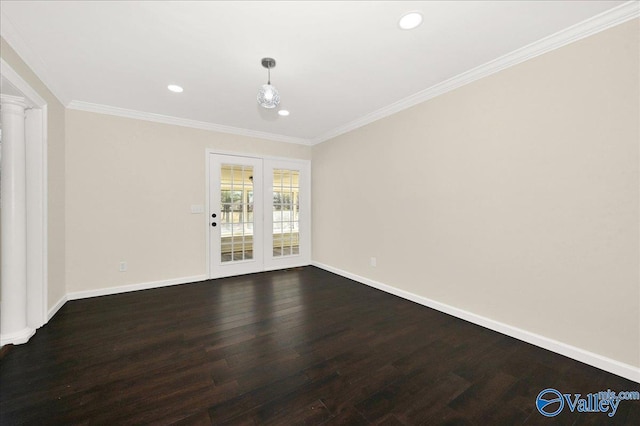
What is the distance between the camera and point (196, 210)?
4.11 metres

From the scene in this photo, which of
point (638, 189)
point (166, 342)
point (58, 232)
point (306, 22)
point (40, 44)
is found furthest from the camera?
Result: point (58, 232)

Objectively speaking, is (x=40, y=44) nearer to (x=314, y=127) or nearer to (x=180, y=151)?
(x=180, y=151)

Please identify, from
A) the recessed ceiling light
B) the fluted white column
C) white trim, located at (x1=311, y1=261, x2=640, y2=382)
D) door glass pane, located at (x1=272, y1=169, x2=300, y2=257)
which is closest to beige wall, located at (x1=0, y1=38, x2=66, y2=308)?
the fluted white column

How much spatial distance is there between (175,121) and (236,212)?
168 cm

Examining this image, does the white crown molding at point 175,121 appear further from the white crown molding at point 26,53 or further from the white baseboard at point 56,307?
the white baseboard at point 56,307

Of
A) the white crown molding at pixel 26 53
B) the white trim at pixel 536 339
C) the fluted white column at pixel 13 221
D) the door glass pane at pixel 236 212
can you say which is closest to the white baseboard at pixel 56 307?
A: the fluted white column at pixel 13 221

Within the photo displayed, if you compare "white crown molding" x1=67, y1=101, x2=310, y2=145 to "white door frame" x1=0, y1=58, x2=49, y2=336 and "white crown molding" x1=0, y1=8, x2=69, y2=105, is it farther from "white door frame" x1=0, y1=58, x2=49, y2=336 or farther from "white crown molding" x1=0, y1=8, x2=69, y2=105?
"white door frame" x1=0, y1=58, x2=49, y2=336

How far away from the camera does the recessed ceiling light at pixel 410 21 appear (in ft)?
6.09

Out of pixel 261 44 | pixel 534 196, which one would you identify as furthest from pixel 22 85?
pixel 534 196

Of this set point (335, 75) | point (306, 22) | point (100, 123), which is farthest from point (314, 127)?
point (100, 123)

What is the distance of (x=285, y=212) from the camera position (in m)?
5.02

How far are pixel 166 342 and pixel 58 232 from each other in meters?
2.08

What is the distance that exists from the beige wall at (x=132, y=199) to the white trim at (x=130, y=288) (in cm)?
5

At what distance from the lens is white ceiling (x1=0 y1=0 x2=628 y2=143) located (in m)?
1.80
